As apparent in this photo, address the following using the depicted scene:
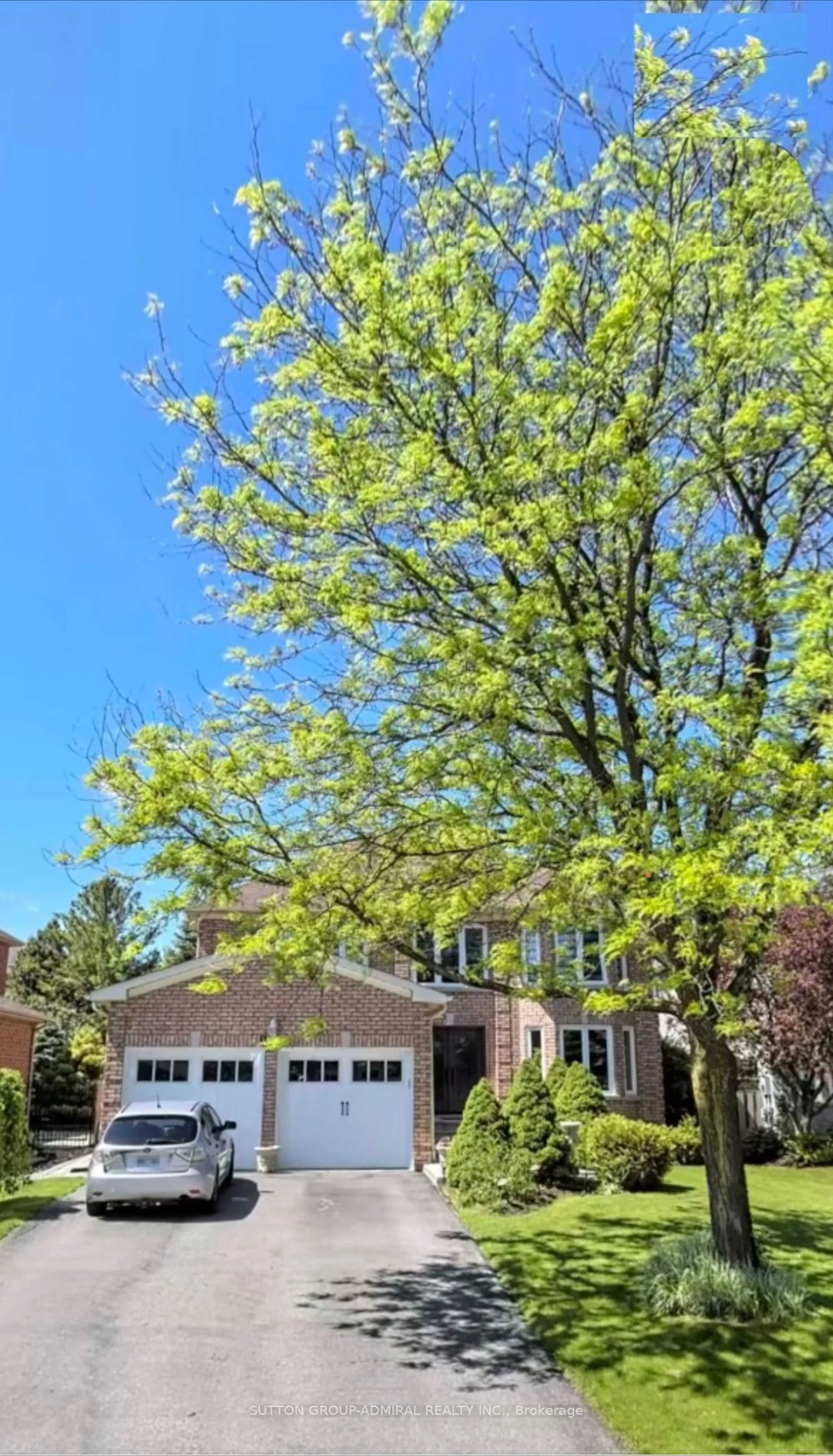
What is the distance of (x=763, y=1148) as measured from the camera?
71.3ft

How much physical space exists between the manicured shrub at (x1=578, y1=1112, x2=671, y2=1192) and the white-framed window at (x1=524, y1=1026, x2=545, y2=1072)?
9035 mm

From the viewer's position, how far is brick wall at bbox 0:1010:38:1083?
24.4 meters

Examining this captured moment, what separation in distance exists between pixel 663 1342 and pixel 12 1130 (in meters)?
11.0

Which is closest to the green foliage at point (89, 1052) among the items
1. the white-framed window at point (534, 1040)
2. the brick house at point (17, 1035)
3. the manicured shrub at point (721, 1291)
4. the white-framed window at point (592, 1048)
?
the brick house at point (17, 1035)

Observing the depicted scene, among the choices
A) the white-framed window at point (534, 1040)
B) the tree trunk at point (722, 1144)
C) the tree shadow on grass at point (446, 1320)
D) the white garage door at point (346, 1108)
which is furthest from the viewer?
the white-framed window at point (534, 1040)

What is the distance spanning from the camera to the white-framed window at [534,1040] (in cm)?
2581

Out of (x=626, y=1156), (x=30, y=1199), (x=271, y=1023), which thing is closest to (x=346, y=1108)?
(x=271, y=1023)

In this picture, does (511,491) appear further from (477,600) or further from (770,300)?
(770,300)

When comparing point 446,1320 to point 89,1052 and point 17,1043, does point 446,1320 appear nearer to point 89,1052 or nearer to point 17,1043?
point 17,1043

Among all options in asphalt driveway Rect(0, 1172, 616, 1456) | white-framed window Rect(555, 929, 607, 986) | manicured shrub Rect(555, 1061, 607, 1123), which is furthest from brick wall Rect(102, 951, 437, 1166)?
asphalt driveway Rect(0, 1172, 616, 1456)

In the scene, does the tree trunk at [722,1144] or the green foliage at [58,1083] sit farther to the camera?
the green foliage at [58,1083]

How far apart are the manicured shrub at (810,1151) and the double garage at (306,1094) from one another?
25.8ft

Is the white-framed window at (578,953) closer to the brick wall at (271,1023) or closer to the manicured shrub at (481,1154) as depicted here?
the manicured shrub at (481,1154)

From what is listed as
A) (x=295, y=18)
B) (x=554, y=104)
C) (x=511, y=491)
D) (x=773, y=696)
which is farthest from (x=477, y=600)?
(x=295, y=18)
